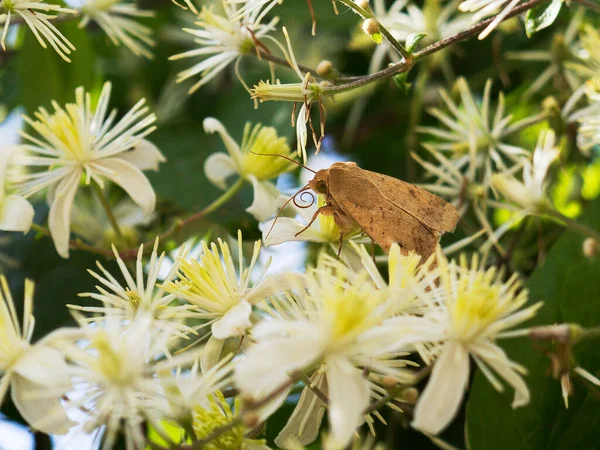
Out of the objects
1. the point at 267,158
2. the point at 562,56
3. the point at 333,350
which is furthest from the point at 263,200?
the point at 562,56

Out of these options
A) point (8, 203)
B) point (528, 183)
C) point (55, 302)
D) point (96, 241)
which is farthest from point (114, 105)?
point (528, 183)

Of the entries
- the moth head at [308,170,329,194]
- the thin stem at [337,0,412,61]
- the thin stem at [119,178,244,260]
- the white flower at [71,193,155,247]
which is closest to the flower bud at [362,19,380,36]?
the thin stem at [337,0,412,61]

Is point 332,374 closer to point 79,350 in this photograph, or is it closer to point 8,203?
point 79,350

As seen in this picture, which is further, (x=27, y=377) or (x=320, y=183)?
(x=320, y=183)

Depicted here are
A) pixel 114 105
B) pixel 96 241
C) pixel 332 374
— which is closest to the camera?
pixel 332 374

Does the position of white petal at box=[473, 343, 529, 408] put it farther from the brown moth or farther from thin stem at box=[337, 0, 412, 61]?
thin stem at box=[337, 0, 412, 61]

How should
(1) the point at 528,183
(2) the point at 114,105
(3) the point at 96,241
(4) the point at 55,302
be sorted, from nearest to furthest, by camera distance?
1. (1) the point at 528,183
2. (4) the point at 55,302
3. (3) the point at 96,241
4. (2) the point at 114,105

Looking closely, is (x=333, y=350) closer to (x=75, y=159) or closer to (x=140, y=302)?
(x=140, y=302)
